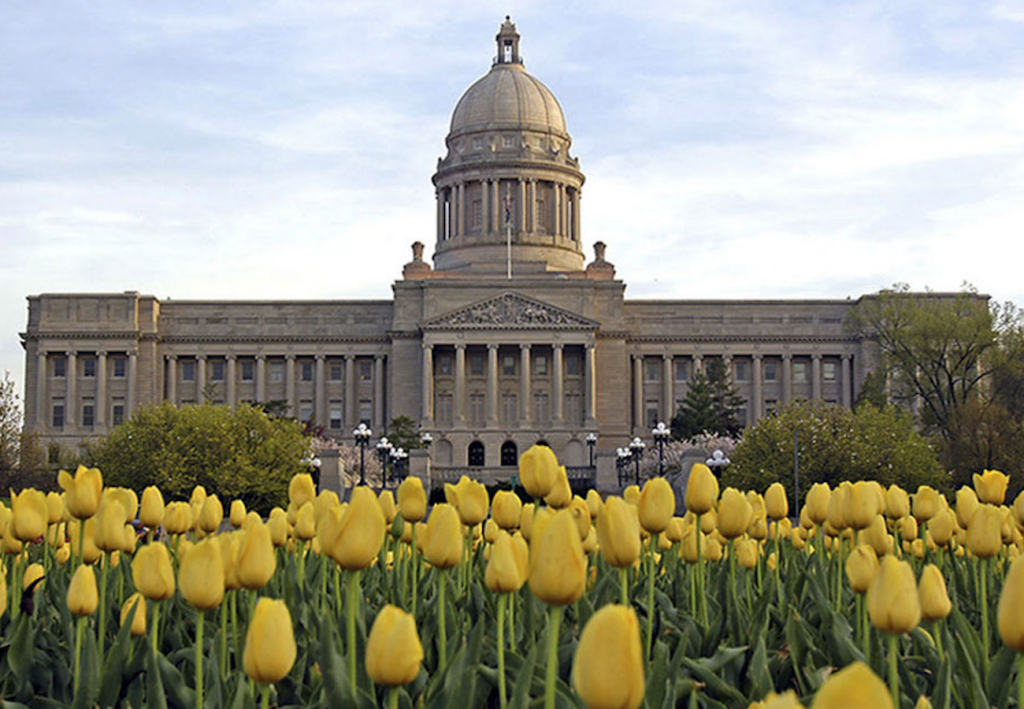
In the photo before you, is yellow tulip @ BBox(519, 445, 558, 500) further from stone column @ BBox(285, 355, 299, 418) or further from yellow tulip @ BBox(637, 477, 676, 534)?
stone column @ BBox(285, 355, 299, 418)

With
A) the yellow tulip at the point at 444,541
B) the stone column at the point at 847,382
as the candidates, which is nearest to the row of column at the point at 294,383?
the stone column at the point at 847,382

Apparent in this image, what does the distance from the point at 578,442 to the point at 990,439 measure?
41.1 m

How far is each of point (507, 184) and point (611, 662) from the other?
3876 inches

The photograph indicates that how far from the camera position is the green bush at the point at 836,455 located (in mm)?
40719

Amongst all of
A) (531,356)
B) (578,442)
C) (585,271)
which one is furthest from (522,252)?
(578,442)

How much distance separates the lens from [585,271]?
3691 inches

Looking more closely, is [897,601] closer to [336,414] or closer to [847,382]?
[336,414]

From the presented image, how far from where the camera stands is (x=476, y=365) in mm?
87188

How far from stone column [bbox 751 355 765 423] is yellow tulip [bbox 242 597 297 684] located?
87.7 m

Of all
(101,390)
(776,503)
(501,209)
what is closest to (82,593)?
(776,503)

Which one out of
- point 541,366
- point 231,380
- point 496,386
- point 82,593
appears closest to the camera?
point 82,593

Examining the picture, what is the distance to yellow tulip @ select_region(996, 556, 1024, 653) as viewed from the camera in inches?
131

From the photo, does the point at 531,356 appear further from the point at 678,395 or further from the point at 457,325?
the point at 678,395

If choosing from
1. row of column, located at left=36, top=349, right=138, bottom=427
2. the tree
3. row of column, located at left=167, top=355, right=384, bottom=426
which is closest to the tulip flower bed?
the tree
